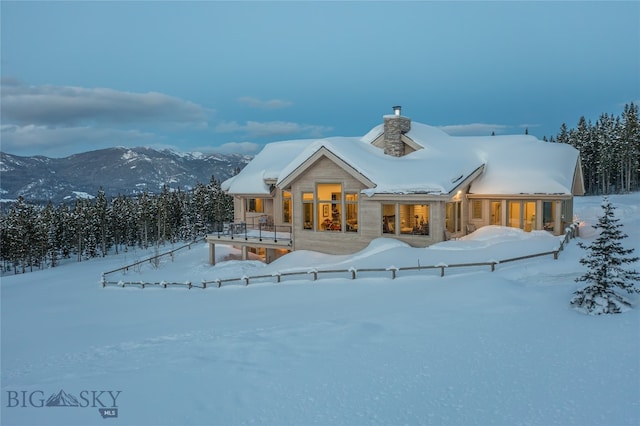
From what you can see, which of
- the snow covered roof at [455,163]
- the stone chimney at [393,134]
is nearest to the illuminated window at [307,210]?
the snow covered roof at [455,163]

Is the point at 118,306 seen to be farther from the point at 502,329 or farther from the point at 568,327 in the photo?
the point at 568,327

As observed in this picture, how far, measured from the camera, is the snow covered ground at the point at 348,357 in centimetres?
666

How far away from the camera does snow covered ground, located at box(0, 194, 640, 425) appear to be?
6.66m

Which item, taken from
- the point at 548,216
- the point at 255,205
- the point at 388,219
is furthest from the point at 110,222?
the point at 548,216

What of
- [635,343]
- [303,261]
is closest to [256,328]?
[635,343]

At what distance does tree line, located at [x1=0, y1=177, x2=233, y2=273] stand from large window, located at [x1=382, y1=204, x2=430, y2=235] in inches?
1537

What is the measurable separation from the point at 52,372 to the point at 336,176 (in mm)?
15195

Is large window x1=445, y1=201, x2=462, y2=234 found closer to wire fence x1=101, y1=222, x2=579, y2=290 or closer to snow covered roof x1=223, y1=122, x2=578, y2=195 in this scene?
snow covered roof x1=223, y1=122, x2=578, y2=195

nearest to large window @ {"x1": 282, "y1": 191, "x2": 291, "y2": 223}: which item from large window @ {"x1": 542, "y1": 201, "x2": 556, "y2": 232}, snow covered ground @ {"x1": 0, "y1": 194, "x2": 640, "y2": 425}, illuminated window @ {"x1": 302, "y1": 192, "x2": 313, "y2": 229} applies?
illuminated window @ {"x1": 302, "y1": 192, "x2": 313, "y2": 229}

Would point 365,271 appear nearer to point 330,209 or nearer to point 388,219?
point 388,219

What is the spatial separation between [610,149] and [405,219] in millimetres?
A: 50881

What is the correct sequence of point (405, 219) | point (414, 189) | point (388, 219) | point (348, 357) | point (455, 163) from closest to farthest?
point (348, 357) < point (414, 189) < point (405, 219) < point (388, 219) < point (455, 163)

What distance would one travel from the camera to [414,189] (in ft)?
64.8

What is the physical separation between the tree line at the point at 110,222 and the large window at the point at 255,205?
94.6 ft
